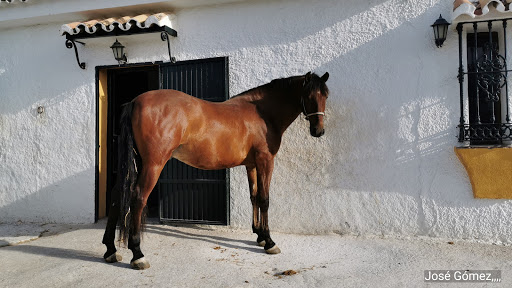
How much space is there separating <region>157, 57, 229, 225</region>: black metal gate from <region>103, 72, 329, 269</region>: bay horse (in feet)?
2.17

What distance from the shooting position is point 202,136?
3814 millimetres

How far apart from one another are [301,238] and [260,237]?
22.6 inches

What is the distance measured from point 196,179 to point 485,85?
12.7 feet

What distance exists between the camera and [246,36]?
496 cm

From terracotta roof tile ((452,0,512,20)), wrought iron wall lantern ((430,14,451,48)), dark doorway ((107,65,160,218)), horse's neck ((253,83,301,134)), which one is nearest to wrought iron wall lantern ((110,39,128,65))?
dark doorway ((107,65,160,218))

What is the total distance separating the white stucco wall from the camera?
4.29 meters

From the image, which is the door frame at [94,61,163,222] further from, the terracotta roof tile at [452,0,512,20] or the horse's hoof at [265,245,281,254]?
the terracotta roof tile at [452,0,512,20]

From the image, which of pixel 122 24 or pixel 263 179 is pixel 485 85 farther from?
pixel 122 24

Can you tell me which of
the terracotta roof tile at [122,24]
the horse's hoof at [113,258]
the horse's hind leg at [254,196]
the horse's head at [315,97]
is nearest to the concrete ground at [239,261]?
the horse's hoof at [113,258]

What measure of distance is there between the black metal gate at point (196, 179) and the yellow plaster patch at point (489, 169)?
118 inches

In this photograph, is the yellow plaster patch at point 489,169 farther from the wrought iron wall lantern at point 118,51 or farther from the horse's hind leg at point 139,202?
the wrought iron wall lantern at point 118,51

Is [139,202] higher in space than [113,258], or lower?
higher

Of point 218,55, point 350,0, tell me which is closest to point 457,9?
point 350,0

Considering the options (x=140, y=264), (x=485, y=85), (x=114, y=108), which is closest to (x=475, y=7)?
(x=485, y=85)
